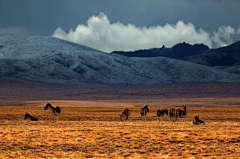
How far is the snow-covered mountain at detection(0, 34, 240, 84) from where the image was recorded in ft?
511

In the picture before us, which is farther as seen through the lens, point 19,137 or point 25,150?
point 19,137

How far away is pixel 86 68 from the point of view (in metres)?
169

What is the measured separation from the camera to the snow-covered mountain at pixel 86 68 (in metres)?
156

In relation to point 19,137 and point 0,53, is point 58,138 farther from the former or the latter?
point 0,53

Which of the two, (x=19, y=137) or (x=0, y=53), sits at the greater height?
(x=0, y=53)

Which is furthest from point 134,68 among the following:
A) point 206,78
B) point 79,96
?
point 79,96

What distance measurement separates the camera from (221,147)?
20891mm

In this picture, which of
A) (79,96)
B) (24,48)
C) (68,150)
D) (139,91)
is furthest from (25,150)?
(24,48)

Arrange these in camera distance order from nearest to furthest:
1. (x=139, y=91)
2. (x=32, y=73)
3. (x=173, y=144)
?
(x=173, y=144), (x=139, y=91), (x=32, y=73)

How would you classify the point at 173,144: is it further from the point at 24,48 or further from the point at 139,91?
the point at 24,48

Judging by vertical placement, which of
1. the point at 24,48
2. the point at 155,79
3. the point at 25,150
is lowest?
the point at 25,150

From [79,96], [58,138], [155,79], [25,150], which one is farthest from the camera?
[155,79]

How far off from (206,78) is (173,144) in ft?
523

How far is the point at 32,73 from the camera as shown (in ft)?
505
